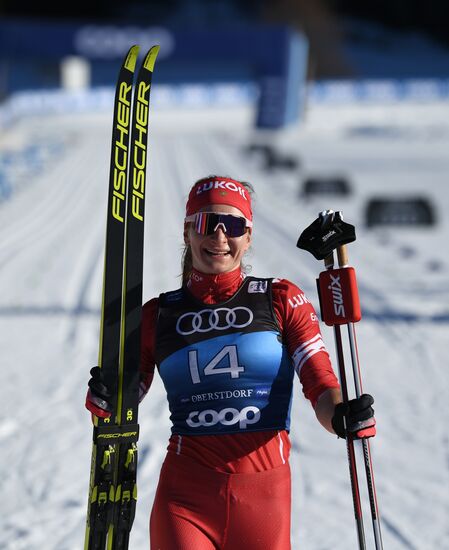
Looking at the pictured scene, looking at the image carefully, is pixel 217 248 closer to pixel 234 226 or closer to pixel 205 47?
pixel 234 226

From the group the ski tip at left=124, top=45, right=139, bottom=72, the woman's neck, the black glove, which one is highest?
the ski tip at left=124, top=45, right=139, bottom=72

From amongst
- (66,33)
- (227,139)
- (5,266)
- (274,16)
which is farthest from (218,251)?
(274,16)

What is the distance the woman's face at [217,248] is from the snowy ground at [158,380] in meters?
2.53

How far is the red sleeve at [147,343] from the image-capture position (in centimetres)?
314

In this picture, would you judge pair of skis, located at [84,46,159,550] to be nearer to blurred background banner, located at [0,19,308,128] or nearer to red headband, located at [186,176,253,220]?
red headband, located at [186,176,253,220]

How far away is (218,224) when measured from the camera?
3.03 metres

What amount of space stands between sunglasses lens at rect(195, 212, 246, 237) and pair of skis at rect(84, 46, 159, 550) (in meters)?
0.27

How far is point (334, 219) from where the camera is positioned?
3051 millimetres

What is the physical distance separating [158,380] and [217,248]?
17.6ft

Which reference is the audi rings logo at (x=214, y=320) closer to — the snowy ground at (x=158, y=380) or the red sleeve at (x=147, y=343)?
the red sleeve at (x=147, y=343)

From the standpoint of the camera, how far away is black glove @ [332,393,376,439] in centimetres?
279

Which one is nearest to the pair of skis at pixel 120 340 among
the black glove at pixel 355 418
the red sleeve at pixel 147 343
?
the red sleeve at pixel 147 343

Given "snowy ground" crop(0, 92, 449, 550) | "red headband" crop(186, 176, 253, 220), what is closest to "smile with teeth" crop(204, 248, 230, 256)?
"red headband" crop(186, 176, 253, 220)

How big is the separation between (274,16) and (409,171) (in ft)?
227
